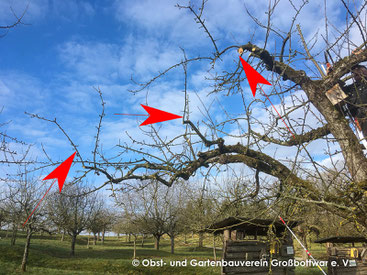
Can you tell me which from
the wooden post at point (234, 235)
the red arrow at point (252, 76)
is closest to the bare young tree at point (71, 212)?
the wooden post at point (234, 235)

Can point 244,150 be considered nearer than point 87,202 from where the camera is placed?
Yes

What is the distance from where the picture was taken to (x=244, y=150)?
4.35 meters

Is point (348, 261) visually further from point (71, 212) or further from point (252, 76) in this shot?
point (71, 212)

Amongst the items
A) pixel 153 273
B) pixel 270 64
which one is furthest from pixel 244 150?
pixel 153 273

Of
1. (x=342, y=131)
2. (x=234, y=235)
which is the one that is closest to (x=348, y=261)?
(x=234, y=235)

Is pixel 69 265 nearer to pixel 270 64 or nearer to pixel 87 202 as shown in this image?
pixel 87 202

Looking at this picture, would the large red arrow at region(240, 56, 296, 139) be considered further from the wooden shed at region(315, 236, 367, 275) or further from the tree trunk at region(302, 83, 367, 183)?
the wooden shed at region(315, 236, 367, 275)

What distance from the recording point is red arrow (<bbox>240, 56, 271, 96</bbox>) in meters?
4.29

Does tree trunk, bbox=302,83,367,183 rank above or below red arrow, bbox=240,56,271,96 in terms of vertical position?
below

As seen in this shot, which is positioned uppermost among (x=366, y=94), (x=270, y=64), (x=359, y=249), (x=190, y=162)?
(x=270, y=64)

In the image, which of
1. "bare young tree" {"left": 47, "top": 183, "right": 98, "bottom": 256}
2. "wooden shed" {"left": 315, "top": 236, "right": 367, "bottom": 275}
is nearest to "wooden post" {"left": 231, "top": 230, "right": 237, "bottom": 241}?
"wooden shed" {"left": 315, "top": 236, "right": 367, "bottom": 275}

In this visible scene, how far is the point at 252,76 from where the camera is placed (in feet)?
15.1

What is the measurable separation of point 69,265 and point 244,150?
16.9m

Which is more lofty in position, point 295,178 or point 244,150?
point 244,150
